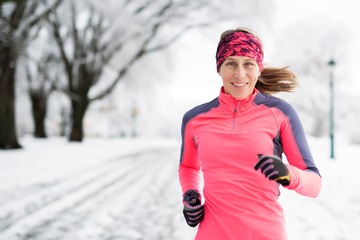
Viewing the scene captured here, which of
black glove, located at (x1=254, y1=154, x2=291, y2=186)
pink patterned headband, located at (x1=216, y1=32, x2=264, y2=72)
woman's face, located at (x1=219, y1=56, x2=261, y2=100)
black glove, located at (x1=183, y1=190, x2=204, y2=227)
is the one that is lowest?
black glove, located at (x1=183, y1=190, x2=204, y2=227)

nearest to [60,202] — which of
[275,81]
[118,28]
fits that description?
[275,81]

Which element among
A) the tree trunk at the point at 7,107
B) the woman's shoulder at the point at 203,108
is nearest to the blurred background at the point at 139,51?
the tree trunk at the point at 7,107

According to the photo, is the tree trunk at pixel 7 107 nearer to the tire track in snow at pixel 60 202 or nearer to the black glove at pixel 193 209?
the tire track in snow at pixel 60 202

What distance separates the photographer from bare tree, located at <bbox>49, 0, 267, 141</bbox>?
1769 centimetres

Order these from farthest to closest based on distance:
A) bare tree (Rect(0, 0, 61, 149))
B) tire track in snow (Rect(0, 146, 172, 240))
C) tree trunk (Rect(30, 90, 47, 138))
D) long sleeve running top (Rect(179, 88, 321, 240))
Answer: tree trunk (Rect(30, 90, 47, 138)) → bare tree (Rect(0, 0, 61, 149)) → tire track in snow (Rect(0, 146, 172, 240)) → long sleeve running top (Rect(179, 88, 321, 240))

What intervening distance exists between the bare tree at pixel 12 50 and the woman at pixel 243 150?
48.1 ft

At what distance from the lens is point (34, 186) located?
8.69 metres

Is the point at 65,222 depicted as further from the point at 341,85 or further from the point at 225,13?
the point at 341,85

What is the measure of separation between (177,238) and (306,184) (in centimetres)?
340

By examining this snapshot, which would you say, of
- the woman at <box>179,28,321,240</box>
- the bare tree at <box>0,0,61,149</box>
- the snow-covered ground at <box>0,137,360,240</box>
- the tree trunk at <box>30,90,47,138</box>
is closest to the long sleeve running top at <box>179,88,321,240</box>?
the woman at <box>179,28,321,240</box>

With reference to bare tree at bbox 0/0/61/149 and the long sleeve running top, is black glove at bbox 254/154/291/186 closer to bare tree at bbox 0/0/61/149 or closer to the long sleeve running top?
the long sleeve running top

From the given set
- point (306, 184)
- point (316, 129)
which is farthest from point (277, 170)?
point (316, 129)

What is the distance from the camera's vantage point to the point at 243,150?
1716mm

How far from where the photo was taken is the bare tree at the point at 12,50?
15.6m
